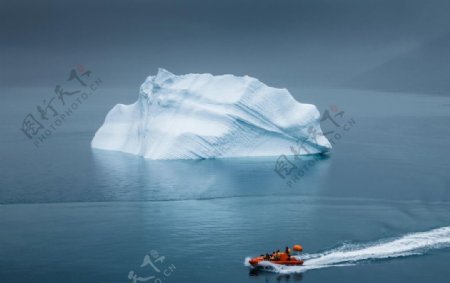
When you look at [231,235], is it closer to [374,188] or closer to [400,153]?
[374,188]

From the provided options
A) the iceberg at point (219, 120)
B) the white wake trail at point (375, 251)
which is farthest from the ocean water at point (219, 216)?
the iceberg at point (219, 120)

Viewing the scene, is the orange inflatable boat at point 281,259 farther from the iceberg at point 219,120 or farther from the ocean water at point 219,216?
the iceberg at point 219,120

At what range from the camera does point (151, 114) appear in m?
39.2

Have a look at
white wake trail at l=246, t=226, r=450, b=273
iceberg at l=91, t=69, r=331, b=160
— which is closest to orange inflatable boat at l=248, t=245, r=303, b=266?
white wake trail at l=246, t=226, r=450, b=273

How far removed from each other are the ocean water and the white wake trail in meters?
0.04

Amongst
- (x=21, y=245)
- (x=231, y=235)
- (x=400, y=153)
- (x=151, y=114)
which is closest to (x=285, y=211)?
(x=231, y=235)

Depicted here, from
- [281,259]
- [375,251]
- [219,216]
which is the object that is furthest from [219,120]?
[281,259]

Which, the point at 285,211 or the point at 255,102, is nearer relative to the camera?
the point at 285,211

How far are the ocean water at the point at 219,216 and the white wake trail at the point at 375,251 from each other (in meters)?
0.04

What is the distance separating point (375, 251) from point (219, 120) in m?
15.9

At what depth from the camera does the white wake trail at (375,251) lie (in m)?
22.5

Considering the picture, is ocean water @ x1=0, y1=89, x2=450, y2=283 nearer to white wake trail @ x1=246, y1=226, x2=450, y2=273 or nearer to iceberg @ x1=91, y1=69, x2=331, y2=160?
white wake trail @ x1=246, y1=226, x2=450, y2=273

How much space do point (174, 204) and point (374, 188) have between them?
9896mm

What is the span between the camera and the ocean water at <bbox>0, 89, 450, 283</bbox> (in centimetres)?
2214
